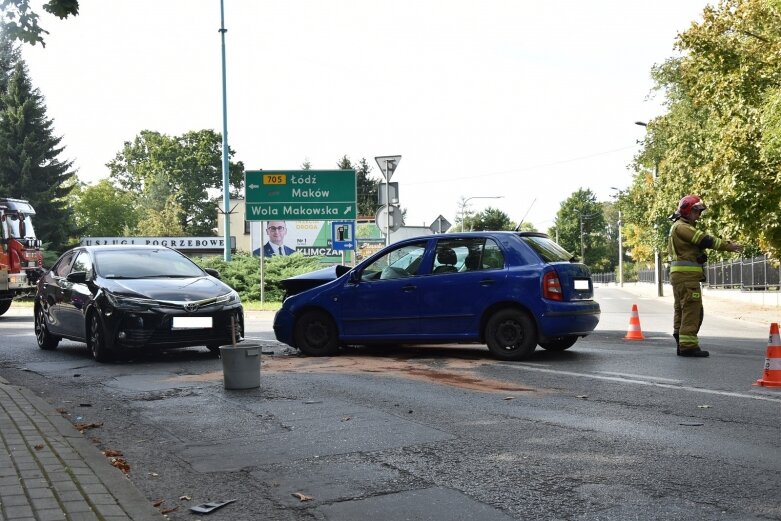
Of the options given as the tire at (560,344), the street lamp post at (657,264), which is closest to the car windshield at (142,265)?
the tire at (560,344)

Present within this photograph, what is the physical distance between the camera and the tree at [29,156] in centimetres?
6122

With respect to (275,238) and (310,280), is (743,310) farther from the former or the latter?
(275,238)

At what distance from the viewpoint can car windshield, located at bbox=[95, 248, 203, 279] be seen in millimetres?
11894

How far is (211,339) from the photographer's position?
11.3 m

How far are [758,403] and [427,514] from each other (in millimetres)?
4055

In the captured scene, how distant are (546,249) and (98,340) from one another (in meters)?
5.80

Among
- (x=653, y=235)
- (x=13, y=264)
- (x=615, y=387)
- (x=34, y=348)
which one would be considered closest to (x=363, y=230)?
(x=653, y=235)

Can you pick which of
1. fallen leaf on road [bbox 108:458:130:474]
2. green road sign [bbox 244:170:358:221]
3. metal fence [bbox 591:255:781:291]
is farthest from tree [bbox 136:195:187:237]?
fallen leaf on road [bbox 108:458:130:474]

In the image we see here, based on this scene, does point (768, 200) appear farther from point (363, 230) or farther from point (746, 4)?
point (363, 230)

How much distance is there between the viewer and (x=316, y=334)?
11633mm

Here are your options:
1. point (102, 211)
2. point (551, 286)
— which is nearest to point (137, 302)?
point (551, 286)

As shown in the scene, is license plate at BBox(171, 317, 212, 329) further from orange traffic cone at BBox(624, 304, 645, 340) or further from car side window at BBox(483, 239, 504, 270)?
orange traffic cone at BBox(624, 304, 645, 340)

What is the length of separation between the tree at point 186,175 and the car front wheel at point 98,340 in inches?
3189

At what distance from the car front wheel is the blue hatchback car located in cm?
224
